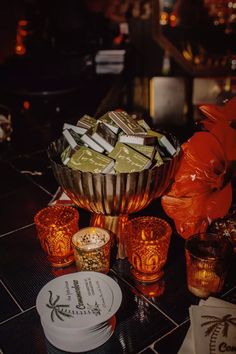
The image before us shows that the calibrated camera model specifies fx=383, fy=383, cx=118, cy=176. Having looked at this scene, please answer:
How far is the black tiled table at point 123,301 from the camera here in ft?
2.61

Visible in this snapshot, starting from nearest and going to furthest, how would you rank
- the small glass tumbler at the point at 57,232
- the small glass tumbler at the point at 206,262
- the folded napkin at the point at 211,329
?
the folded napkin at the point at 211,329 < the small glass tumbler at the point at 206,262 < the small glass tumbler at the point at 57,232

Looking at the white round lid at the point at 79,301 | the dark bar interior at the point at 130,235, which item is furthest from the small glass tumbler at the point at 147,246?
the white round lid at the point at 79,301

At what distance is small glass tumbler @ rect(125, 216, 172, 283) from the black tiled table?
0.03 metres

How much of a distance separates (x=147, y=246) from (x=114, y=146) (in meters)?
0.28

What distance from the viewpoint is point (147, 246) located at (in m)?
0.90

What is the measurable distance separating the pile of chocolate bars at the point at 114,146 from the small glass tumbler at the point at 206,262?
215mm

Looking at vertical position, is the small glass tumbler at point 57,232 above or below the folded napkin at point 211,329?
above

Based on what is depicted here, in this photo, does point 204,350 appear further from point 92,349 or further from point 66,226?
point 66,226

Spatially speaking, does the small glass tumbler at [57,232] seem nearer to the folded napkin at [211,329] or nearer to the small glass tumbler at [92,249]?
the small glass tumbler at [92,249]

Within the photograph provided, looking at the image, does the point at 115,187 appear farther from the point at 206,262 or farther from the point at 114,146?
the point at 206,262

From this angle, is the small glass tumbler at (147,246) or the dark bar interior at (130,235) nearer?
the dark bar interior at (130,235)

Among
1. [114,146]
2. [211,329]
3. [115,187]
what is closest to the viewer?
[211,329]

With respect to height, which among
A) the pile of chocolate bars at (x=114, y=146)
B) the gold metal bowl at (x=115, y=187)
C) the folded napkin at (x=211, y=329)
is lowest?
the folded napkin at (x=211, y=329)

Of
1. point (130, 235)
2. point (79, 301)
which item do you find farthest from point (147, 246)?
point (79, 301)
